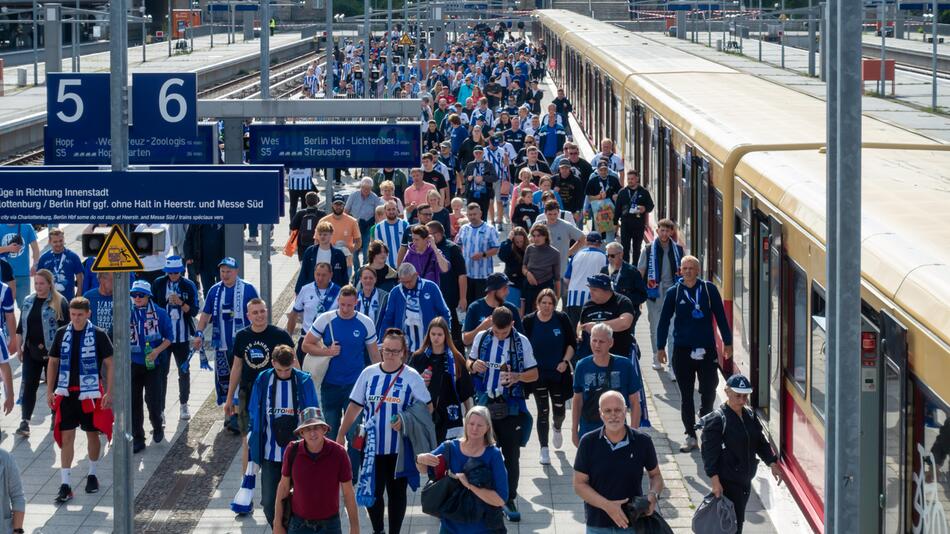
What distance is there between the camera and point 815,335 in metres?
9.55

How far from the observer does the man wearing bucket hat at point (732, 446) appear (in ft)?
31.0

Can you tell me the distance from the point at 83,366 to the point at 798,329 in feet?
16.5

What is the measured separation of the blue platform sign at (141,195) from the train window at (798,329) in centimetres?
328

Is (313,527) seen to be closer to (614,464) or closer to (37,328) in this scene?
(614,464)

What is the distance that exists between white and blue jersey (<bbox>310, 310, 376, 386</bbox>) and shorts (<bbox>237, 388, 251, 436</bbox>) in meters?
0.72

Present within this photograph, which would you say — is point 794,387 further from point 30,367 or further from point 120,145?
point 30,367

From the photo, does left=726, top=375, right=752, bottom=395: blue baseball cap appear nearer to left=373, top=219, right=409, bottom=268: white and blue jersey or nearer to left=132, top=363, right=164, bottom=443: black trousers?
left=132, top=363, right=164, bottom=443: black trousers

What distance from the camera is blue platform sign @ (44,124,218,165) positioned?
1372 centimetres

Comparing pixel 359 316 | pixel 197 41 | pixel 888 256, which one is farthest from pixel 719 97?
pixel 197 41

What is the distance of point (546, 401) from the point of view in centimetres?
1233

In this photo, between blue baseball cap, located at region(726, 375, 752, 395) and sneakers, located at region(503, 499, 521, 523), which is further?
sneakers, located at region(503, 499, 521, 523)

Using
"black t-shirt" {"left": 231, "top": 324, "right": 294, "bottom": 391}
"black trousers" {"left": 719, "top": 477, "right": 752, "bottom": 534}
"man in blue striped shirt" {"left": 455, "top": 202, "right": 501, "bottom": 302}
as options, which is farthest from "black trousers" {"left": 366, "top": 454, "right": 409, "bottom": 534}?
"man in blue striped shirt" {"left": 455, "top": 202, "right": 501, "bottom": 302}

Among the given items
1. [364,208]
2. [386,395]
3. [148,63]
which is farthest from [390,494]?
[148,63]

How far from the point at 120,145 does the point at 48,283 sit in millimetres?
3603
